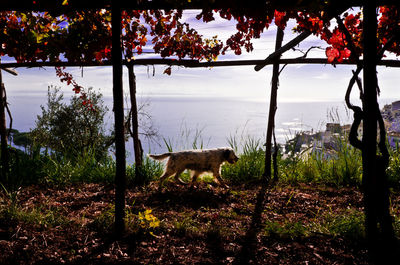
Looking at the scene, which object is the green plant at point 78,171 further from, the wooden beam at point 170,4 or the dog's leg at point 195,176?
the wooden beam at point 170,4

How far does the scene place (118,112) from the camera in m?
3.22

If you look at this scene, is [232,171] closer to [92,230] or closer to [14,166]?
[92,230]

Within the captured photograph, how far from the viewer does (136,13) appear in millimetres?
4570

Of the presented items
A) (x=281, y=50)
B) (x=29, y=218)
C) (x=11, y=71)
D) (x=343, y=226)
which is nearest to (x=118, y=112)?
(x=29, y=218)

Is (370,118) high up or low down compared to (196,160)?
up

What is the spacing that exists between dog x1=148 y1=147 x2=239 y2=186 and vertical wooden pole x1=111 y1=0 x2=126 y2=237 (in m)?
2.01

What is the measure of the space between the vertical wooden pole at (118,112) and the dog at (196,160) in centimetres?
201

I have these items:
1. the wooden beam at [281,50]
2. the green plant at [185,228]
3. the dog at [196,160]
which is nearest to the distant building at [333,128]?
the wooden beam at [281,50]

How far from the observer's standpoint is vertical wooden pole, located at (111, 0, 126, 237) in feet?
10.2

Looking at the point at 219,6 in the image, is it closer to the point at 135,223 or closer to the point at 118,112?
the point at 118,112

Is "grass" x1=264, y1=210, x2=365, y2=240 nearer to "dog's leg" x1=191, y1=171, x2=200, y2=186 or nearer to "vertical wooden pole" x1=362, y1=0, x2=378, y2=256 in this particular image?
"vertical wooden pole" x1=362, y1=0, x2=378, y2=256

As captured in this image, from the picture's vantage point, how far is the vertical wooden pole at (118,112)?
10.2ft

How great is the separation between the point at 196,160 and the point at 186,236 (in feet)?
6.88

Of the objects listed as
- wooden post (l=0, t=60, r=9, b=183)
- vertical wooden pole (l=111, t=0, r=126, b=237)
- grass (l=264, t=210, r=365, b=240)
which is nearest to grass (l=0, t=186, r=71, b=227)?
vertical wooden pole (l=111, t=0, r=126, b=237)
